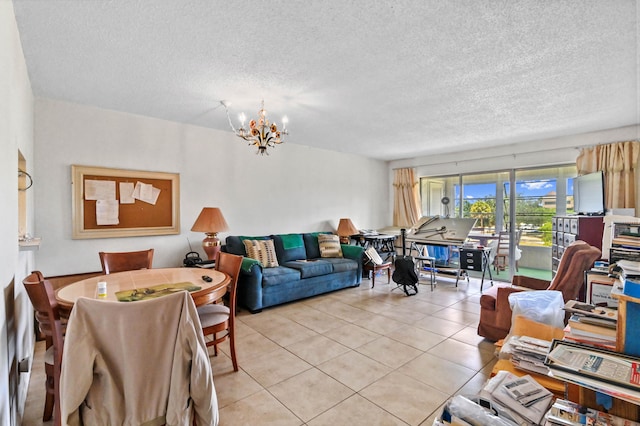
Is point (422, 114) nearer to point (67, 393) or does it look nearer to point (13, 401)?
point (67, 393)

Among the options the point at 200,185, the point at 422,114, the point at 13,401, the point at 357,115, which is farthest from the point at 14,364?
the point at 422,114

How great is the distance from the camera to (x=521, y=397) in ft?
5.19

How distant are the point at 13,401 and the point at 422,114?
14.2ft

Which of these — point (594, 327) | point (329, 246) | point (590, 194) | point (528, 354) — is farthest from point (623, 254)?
point (329, 246)

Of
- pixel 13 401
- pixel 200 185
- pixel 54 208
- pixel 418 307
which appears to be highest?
pixel 200 185

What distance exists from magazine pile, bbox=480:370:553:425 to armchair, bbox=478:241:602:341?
1.22 meters

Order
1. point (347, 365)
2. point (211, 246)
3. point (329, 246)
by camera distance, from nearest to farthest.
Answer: point (347, 365), point (211, 246), point (329, 246)

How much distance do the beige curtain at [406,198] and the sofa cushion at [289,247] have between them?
2919 mm

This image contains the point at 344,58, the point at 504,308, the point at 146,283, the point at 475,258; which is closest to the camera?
the point at 146,283

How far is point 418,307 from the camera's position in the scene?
4031mm

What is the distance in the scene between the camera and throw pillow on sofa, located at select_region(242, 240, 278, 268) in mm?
4348

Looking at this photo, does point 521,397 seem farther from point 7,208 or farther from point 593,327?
point 7,208

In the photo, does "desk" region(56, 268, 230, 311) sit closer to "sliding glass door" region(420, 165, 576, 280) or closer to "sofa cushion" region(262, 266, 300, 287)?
"sofa cushion" region(262, 266, 300, 287)

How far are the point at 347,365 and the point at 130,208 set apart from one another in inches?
126
